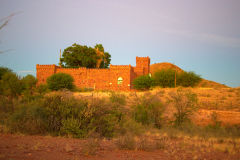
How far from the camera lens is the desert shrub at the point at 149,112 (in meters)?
13.1

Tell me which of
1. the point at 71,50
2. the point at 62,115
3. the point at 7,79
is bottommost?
the point at 62,115

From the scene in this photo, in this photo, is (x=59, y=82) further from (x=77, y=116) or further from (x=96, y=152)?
(x=96, y=152)

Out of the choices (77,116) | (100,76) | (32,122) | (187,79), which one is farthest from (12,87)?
(187,79)

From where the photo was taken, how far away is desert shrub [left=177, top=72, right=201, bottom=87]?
38.8 m

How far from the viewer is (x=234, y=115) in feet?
48.8

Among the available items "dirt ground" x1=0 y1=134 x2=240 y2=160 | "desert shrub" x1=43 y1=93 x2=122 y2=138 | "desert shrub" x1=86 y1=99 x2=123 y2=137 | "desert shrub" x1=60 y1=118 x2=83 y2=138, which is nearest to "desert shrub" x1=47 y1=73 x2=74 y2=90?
"desert shrub" x1=43 y1=93 x2=122 y2=138

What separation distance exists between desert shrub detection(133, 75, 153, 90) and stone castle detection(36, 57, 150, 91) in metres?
0.96

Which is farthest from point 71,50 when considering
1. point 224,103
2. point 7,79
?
point 224,103

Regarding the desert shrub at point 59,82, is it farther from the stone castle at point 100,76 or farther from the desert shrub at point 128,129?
the desert shrub at point 128,129

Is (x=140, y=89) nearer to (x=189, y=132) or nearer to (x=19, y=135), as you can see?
(x=189, y=132)

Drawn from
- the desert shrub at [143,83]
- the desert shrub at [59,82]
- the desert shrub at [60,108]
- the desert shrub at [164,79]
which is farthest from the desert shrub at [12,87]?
the desert shrub at [164,79]

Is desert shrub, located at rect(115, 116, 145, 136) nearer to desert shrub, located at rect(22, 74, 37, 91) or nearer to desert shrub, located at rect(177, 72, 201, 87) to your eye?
desert shrub, located at rect(22, 74, 37, 91)

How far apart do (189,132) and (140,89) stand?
83.7 feet

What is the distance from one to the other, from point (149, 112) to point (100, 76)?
2398 centimetres
